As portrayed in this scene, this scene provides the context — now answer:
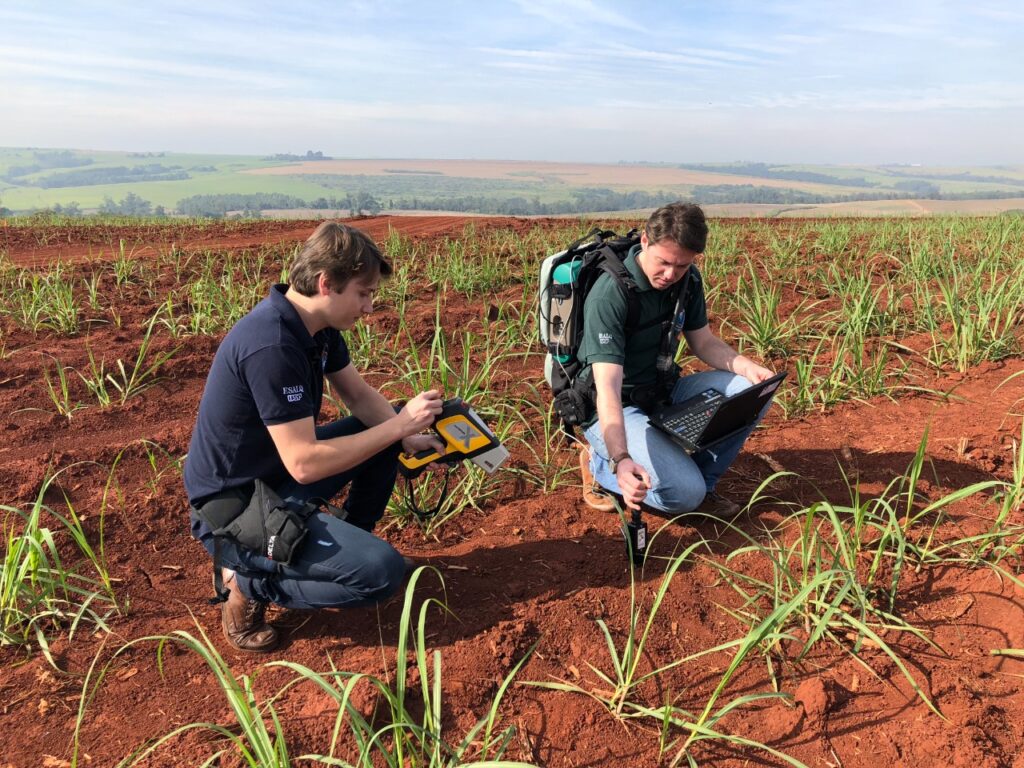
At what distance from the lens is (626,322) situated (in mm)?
2525

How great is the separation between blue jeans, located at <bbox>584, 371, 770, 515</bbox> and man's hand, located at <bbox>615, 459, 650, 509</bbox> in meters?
0.28

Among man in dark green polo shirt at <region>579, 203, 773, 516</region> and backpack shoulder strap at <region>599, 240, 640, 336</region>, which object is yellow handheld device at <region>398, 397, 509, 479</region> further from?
backpack shoulder strap at <region>599, 240, 640, 336</region>

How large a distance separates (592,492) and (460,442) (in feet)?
2.73

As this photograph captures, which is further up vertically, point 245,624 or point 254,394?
point 254,394

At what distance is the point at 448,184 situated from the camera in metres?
71.1

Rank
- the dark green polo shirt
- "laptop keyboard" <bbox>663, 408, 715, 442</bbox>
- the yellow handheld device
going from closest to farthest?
the yellow handheld device
the dark green polo shirt
"laptop keyboard" <bbox>663, 408, 715, 442</bbox>

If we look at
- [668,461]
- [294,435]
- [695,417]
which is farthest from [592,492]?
[294,435]

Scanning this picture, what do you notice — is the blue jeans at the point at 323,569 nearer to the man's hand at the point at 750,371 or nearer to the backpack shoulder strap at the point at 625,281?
the backpack shoulder strap at the point at 625,281

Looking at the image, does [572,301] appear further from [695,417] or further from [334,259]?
[334,259]

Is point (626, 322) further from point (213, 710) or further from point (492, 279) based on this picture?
point (492, 279)

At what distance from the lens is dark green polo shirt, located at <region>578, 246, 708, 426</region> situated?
2.42 meters

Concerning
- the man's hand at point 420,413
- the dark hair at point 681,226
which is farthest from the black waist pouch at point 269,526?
the dark hair at point 681,226

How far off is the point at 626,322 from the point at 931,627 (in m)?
1.44

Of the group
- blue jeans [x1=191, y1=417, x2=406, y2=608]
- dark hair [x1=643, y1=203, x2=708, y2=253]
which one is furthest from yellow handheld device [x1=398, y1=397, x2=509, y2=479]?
dark hair [x1=643, y1=203, x2=708, y2=253]
